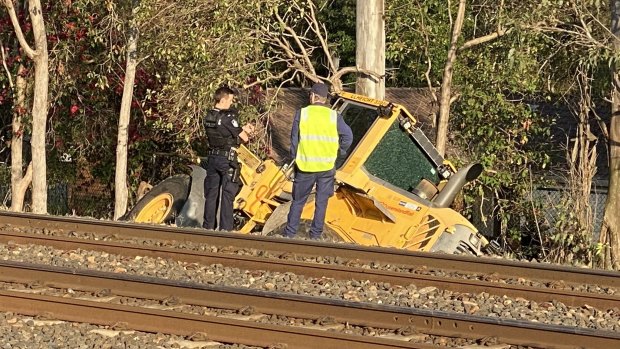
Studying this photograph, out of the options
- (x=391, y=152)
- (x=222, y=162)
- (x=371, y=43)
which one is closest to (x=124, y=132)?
(x=371, y=43)

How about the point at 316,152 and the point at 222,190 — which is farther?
the point at 222,190

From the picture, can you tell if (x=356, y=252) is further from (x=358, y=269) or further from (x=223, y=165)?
(x=223, y=165)

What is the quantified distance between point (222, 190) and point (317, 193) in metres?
1.21

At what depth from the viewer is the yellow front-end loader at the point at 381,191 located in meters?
11.9

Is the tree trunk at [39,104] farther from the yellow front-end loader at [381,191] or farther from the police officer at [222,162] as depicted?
the yellow front-end loader at [381,191]

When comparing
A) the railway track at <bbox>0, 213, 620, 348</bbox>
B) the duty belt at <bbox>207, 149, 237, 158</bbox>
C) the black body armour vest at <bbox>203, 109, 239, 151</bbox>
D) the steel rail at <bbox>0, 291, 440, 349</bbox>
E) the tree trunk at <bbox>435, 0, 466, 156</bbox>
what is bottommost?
the steel rail at <bbox>0, 291, 440, 349</bbox>

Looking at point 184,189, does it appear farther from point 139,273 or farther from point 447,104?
point 447,104

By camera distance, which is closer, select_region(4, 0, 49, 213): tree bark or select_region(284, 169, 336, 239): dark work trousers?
select_region(284, 169, 336, 239): dark work trousers

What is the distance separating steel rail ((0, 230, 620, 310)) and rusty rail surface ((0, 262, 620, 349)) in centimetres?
161

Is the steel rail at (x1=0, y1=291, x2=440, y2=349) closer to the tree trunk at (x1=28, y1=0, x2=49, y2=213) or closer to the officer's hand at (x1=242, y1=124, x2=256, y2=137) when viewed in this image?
the officer's hand at (x1=242, y1=124, x2=256, y2=137)

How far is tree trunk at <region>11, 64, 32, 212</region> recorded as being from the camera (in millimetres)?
18641

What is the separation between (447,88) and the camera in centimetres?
1644

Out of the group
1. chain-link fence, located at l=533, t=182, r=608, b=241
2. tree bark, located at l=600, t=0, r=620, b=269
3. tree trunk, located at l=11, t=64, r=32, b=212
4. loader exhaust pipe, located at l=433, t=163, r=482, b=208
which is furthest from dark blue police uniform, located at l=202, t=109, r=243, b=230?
tree trunk, located at l=11, t=64, r=32, b=212

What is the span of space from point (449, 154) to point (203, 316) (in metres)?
9.76
